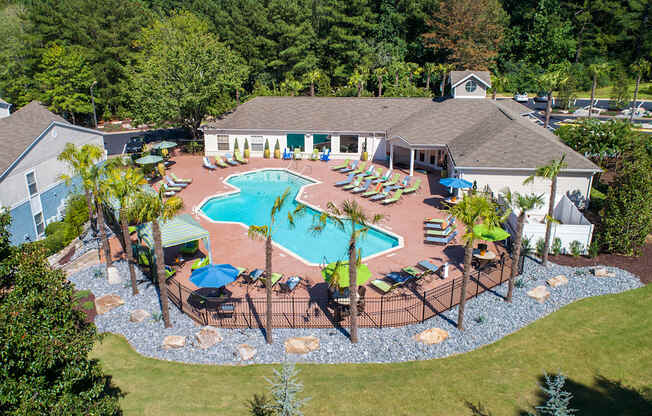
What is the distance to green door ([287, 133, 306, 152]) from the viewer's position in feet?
141

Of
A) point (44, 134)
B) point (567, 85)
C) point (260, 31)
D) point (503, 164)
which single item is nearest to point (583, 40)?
point (567, 85)

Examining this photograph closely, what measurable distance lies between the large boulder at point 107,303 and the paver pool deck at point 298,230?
2884mm

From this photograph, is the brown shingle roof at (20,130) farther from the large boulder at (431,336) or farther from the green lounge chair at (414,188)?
the green lounge chair at (414,188)

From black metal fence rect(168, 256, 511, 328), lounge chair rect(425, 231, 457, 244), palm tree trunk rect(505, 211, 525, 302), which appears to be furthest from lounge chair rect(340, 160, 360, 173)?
palm tree trunk rect(505, 211, 525, 302)

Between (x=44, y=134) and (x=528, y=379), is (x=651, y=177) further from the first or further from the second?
(x=44, y=134)

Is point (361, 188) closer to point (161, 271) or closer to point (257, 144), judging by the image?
point (257, 144)

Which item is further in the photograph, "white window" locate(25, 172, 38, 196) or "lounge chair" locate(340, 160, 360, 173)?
"lounge chair" locate(340, 160, 360, 173)

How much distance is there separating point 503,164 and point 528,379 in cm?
1707

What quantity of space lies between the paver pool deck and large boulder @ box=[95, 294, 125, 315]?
2.88 m

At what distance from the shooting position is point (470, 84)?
42500 mm

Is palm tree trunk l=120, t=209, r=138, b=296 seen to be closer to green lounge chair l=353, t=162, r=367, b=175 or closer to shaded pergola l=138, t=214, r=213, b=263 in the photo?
shaded pergola l=138, t=214, r=213, b=263

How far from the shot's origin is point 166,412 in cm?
1410

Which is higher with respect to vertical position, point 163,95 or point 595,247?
point 163,95

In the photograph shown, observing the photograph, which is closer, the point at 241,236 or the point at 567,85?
the point at 241,236
